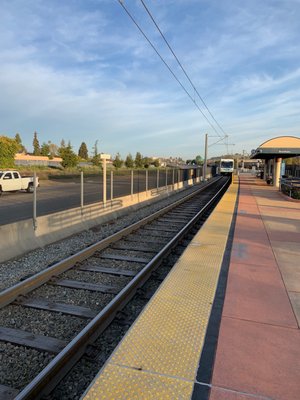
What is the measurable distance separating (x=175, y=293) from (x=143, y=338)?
55.5 inches

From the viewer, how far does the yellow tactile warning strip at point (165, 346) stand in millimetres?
2838

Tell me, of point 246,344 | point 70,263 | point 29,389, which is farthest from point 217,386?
point 70,263

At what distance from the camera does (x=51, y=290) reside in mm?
5734

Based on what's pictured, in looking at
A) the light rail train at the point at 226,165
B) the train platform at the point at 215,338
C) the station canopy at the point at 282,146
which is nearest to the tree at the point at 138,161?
the light rail train at the point at 226,165

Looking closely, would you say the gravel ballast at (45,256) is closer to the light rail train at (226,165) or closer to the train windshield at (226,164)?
the light rail train at (226,165)

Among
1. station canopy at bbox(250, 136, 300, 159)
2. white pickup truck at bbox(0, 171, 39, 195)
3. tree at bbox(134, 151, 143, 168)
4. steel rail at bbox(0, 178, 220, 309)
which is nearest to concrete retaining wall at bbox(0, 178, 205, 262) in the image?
steel rail at bbox(0, 178, 220, 309)

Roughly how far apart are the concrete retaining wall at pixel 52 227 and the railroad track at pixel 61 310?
5.90 ft

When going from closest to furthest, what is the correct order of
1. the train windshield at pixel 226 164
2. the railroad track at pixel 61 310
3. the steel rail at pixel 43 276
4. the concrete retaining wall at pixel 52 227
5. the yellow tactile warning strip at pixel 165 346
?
1. the yellow tactile warning strip at pixel 165 346
2. the railroad track at pixel 61 310
3. the steel rail at pixel 43 276
4. the concrete retaining wall at pixel 52 227
5. the train windshield at pixel 226 164

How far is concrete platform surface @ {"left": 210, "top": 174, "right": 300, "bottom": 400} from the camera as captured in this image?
289 cm

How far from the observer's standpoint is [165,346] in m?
3.53

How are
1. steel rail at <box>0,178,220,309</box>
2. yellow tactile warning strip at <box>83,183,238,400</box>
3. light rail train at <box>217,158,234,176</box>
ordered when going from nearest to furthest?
yellow tactile warning strip at <box>83,183,238,400</box>, steel rail at <box>0,178,220,309</box>, light rail train at <box>217,158,234,176</box>

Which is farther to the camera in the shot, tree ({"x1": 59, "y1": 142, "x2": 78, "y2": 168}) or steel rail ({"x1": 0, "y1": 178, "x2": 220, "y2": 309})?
tree ({"x1": 59, "y1": 142, "x2": 78, "y2": 168})

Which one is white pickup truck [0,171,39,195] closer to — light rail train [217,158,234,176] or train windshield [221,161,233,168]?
light rail train [217,158,234,176]

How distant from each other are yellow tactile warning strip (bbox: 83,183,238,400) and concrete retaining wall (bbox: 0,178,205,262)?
4.11 m
